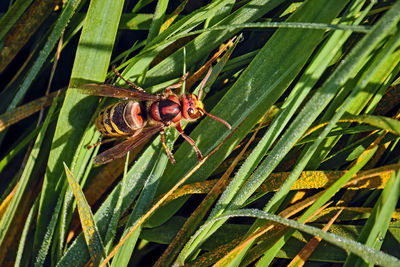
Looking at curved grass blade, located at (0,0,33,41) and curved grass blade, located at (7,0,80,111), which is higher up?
curved grass blade, located at (0,0,33,41)

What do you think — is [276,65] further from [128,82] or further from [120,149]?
[120,149]

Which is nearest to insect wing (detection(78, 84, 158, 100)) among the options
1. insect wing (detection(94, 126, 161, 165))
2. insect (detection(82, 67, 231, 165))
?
insect (detection(82, 67, 231, 165))

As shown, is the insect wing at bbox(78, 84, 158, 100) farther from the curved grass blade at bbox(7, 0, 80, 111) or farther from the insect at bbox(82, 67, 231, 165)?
the curved grass blade at bbox(7, 0, 80, 111)

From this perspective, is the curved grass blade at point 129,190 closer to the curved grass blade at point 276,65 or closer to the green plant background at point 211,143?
the green plant background at point 211,143

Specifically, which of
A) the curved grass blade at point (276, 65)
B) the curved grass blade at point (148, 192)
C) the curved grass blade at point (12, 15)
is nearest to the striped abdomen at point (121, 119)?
the curved grass blade at point (148, 192)

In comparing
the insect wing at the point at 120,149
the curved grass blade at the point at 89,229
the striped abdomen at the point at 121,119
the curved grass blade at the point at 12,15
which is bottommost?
the curved grass blade at the point at 89,229

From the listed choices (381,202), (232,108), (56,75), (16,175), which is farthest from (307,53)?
(16,175)

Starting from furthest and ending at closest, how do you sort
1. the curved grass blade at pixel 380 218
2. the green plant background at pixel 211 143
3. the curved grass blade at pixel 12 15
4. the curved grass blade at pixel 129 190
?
the curved grass blade at pixel 12 15 → the curved grass blade at pixel 129 190 → the green plant background at pixel 211 143 → the curved grass blade at pixel 380 218

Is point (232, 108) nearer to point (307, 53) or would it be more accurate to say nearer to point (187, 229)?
point (307, 53)
